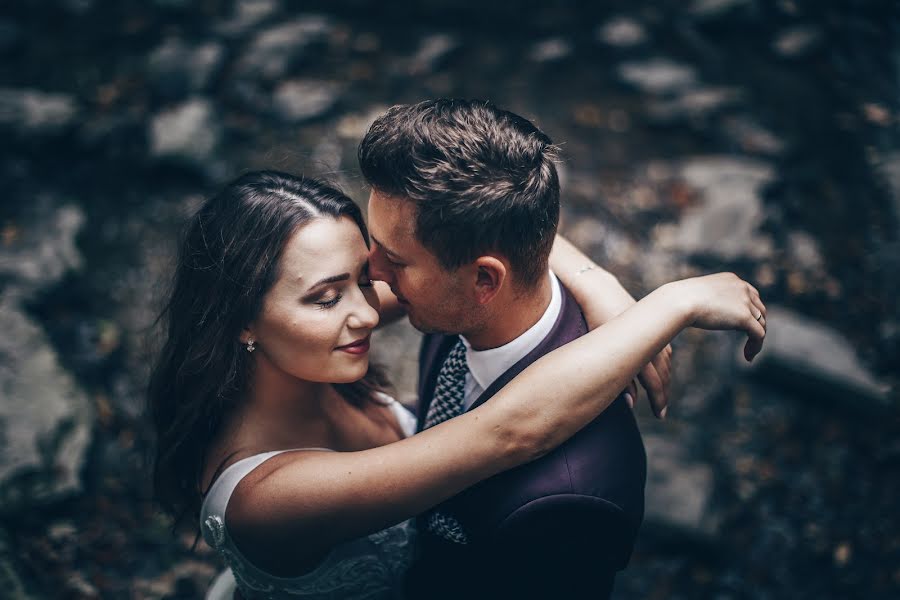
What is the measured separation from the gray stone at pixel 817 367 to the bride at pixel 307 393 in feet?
8.15

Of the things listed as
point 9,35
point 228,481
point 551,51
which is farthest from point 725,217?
point 9,35

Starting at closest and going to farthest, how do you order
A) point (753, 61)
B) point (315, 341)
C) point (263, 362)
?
point (315, 341) < point (263, 362) < point (753, 61)

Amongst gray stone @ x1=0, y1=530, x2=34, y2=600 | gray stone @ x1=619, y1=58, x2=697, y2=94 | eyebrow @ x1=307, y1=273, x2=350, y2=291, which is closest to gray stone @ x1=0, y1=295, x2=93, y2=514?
gray stone @ x1=0, y1=530, x2=34, y2=600

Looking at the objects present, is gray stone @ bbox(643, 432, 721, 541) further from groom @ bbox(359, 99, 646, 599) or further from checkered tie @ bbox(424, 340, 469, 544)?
checkered tie @ bbox(424, 340, 469, 544)

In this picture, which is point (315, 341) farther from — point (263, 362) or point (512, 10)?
point (512, 10)

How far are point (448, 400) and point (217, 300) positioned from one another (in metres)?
0.82

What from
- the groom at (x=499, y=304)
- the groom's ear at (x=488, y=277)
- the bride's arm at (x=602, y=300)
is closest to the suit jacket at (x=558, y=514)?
the groom at (x=499, y=304)

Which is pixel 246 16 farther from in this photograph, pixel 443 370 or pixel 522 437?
pixel 522 437

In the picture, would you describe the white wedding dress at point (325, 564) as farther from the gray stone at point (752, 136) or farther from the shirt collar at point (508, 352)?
the gray stone at point (752, 136)

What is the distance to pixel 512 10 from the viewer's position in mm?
6637

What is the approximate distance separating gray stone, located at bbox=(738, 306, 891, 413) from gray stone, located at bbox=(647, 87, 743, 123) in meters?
2.12

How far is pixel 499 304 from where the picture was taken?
2.10 m

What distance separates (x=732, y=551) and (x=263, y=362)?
2.91 meters

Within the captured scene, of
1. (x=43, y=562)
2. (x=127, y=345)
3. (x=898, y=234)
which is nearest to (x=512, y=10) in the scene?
(x=898, y=234)
